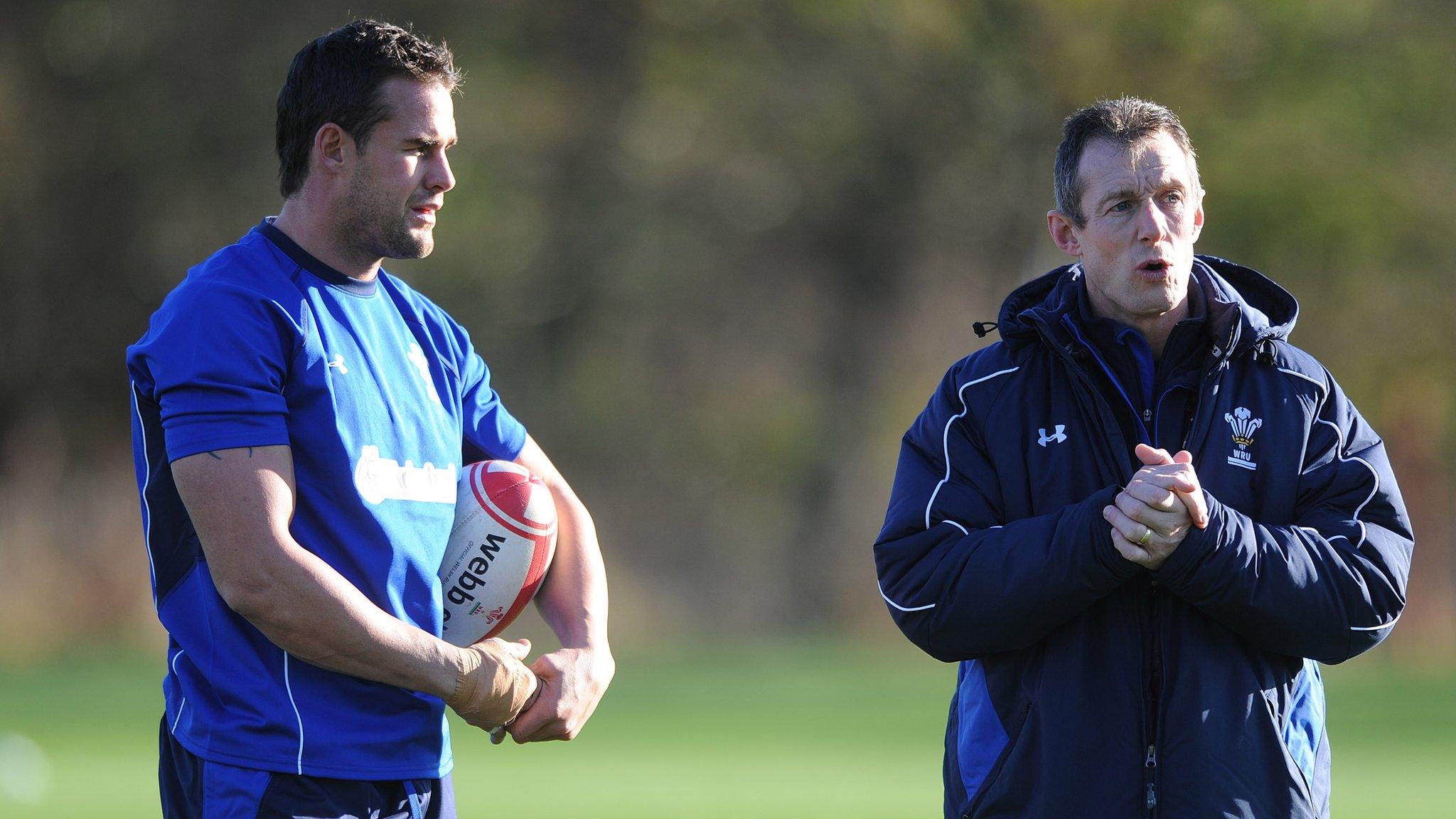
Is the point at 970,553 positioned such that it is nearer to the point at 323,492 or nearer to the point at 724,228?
the point at 323,492

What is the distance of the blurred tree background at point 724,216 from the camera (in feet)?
68.0

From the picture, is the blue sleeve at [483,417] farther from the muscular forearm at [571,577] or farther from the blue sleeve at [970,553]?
the blue sleeve at [970,553]

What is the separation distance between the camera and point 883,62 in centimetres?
2322

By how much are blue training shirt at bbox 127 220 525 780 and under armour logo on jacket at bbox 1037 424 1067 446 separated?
4.22ft

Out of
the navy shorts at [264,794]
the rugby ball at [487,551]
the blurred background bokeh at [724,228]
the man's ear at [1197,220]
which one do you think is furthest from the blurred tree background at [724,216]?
the man's ear at [1197,220]

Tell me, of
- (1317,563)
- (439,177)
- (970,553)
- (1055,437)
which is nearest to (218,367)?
(439,177)

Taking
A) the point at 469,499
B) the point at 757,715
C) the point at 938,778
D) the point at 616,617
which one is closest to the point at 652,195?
the point at 616,617

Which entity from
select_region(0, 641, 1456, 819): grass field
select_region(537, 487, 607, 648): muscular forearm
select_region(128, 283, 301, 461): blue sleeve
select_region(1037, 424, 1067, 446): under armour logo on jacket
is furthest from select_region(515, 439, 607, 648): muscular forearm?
select_region(0, 641, 1456, 819): grass field

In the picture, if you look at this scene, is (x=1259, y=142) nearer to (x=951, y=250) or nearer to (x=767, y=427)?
(x=951, y=250)

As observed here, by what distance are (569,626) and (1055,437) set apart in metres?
1.20

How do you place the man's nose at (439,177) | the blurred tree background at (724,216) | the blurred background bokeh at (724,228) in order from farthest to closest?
A: the blurred tree background at (724,216), the blurred background bokeh at (724,228), the man's nose at (439,177)

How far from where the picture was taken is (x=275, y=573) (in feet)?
10.8

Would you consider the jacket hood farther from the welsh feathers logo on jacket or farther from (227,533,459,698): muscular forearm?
(227,533,459,698): muscular forearm

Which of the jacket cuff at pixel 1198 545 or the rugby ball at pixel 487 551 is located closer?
the jacket cuff at pixel 1198 545
